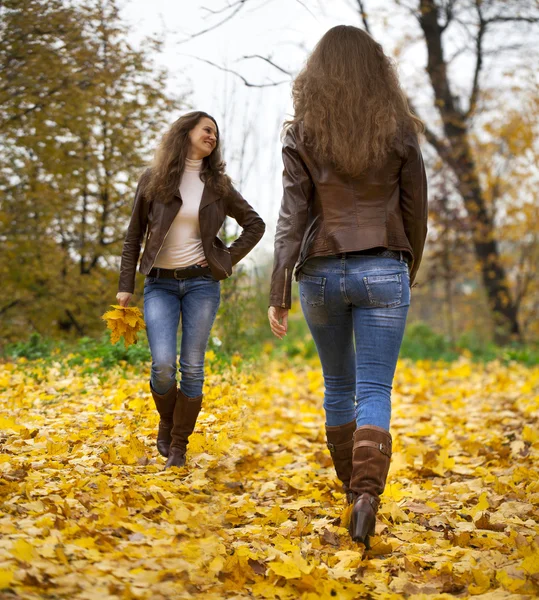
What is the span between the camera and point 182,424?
149 inches

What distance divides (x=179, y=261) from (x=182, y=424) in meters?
0.89

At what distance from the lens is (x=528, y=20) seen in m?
11.3

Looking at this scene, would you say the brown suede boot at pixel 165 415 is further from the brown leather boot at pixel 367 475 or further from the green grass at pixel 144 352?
the brown leather boot at pixel 367 475

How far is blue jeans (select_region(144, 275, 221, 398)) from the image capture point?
3.76 meters

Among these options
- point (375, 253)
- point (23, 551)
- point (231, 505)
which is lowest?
point (231, 505)

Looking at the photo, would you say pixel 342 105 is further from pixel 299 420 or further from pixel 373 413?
pixel 299 420

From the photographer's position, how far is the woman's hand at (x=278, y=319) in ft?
10.3

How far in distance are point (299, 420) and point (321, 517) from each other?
291 cm

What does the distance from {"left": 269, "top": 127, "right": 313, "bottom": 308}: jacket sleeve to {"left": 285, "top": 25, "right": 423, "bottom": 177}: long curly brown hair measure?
0.35ft

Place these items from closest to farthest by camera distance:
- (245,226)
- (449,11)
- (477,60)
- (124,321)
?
(124,321), (245,226), (449,11), (477,60)

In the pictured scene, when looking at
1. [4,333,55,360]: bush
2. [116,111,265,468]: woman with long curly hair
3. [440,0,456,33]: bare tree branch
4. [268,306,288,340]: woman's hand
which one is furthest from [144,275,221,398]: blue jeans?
[440,0,456,33]: bare tree branch

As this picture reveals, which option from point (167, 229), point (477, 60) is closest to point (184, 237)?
point (167, 229)

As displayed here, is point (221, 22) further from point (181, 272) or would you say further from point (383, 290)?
point (383, 290)

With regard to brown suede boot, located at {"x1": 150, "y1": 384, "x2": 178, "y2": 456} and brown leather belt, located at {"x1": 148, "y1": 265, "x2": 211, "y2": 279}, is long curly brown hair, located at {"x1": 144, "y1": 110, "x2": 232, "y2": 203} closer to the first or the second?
brown leather belt, located at {"x1": 148, "y1": 265, "x2": 211, "y2": 279}
